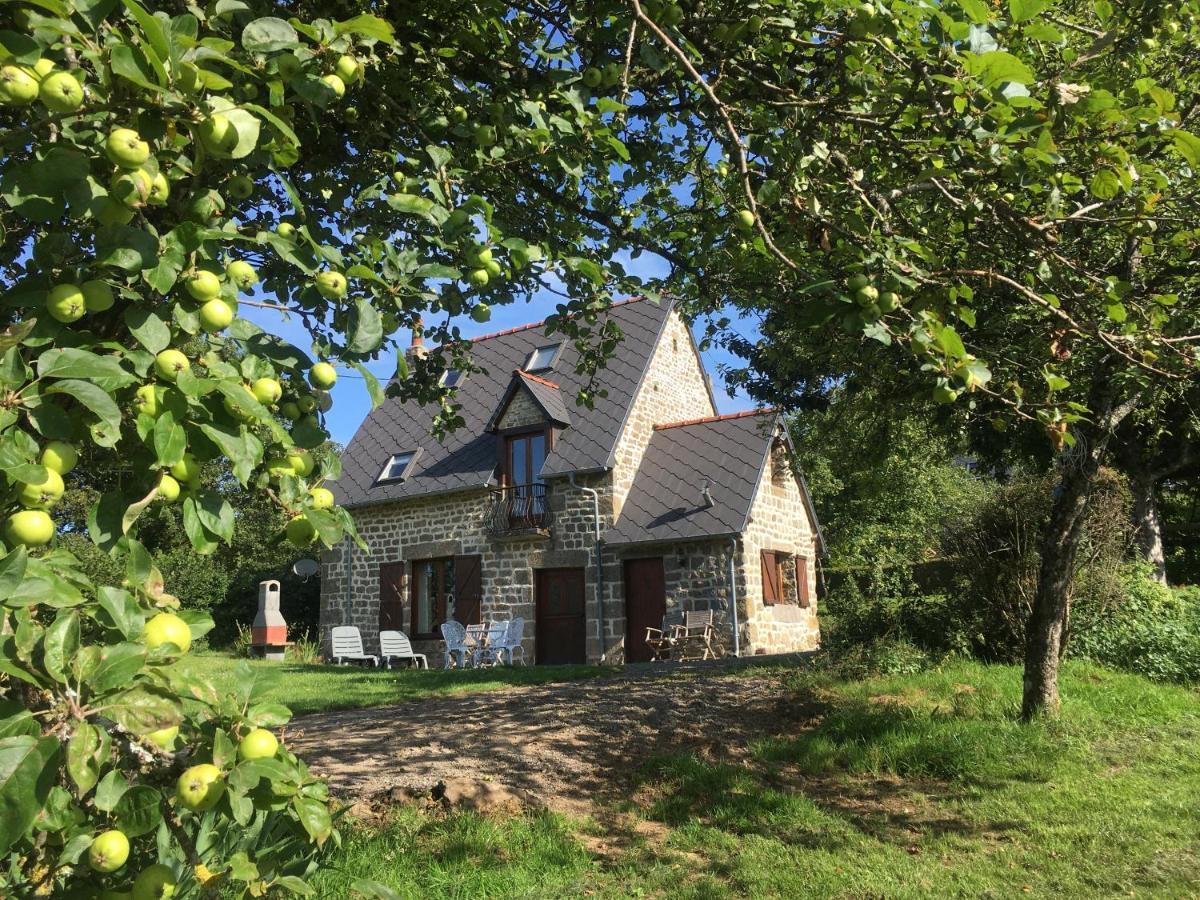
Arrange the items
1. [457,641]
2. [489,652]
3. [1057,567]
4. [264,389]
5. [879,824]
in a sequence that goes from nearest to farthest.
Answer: [264,389] → [879,824] → [1057,567] → [489,652] → [457,641]

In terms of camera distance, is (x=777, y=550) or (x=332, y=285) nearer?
(x=332, y=285)

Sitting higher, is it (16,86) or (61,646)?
(16,86)

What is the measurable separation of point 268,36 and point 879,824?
15.3ft

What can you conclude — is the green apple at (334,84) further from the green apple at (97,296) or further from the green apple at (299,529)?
the green apple at (299,529)

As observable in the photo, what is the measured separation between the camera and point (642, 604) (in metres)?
15.3

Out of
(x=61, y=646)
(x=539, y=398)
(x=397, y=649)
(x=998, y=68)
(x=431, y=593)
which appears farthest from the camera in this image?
(x=431, y=593)

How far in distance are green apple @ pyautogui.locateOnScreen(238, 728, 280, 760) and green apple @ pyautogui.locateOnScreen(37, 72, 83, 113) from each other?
0.94 m

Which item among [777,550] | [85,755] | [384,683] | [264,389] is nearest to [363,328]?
[264,389]

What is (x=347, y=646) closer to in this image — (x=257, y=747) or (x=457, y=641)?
(x=457, y=641)

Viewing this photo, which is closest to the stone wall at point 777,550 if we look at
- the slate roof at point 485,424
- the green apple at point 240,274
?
the slate roof at point 485,424

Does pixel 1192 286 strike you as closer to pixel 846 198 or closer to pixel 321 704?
pixel 846 198

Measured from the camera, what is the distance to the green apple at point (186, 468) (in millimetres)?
1255

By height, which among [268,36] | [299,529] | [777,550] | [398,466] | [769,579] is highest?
[398,466]

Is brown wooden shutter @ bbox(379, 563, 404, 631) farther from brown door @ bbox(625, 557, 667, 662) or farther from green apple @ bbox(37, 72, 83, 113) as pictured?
green apple @ bbox(37, 72, 83, 113)
